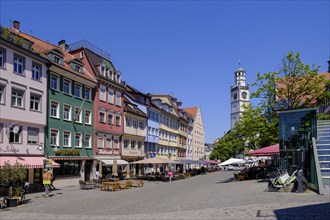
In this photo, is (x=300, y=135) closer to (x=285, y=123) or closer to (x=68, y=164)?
(x=285, y=123)

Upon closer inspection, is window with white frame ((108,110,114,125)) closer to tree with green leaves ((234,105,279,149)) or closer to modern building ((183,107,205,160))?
tree with green leaves ((234,105,279,149))

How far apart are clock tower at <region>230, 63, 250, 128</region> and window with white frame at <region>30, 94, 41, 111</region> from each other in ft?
452

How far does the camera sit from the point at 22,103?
3088 centimetres

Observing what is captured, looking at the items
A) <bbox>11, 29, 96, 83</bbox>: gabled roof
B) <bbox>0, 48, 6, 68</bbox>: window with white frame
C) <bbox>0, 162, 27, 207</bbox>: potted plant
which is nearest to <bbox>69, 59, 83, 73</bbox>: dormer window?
<bbox>11, 29, 96, 83</bbox>: gabled roof

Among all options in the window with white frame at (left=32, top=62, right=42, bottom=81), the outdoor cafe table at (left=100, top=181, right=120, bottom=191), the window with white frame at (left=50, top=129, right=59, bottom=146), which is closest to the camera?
the outdoor cafe table at (left=100, top=181, right=120, bottom=191)

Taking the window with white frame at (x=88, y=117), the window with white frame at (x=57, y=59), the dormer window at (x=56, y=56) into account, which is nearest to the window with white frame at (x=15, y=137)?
the dormer window at (x=56, y=56)

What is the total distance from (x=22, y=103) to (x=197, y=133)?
73.4m

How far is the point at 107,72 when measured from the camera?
1825 inches

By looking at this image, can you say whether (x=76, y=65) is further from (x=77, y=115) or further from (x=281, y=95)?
(x=281, y=95)

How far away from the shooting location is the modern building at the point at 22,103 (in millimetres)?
28938

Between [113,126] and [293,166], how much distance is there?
25722 mm

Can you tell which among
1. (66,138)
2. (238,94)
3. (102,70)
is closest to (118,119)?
(102,70)

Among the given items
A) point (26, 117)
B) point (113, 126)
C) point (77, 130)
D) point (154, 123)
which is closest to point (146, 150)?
point (154, 123)

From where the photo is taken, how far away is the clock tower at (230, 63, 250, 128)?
168 m
